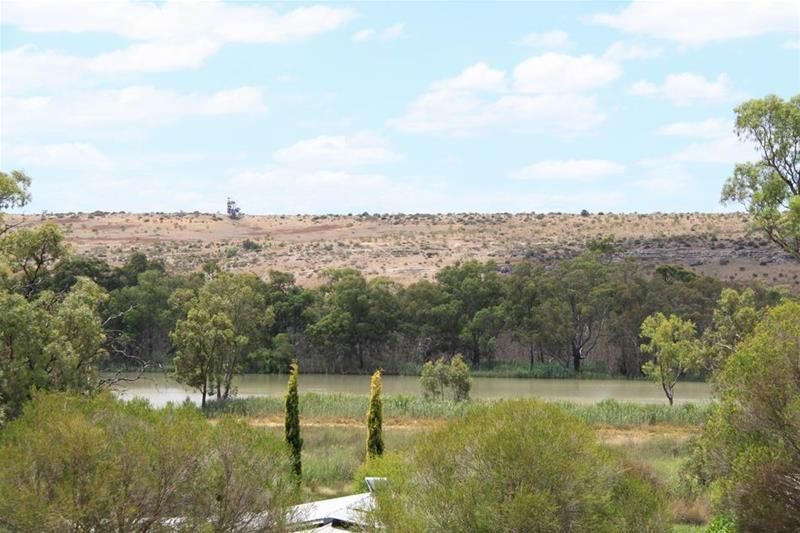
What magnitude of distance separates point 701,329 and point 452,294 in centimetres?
1580

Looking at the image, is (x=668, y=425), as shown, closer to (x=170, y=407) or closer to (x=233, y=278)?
(x=233, y=278)

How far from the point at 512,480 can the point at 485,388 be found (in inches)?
1616

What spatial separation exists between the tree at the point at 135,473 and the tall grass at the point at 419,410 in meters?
23.4

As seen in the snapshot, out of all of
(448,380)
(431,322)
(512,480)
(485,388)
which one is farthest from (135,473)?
(431,322)

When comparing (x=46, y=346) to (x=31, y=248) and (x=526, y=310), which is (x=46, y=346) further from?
(x=526, y=310)

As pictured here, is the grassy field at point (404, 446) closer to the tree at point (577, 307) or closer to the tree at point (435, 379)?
the tree at point (435, 379)

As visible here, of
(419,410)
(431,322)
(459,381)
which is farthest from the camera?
(431,322)

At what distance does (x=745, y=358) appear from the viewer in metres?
14.4

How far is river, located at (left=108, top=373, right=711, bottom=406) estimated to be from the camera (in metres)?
47.6

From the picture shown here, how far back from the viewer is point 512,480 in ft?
38.2

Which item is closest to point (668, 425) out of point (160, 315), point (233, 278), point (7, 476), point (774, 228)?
point (774, 228)

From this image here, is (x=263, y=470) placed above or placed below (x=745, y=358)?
below

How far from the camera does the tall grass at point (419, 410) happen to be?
A: 3644cm

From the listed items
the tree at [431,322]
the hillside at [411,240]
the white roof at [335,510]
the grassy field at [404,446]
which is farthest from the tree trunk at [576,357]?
the white roof at [335,510]
